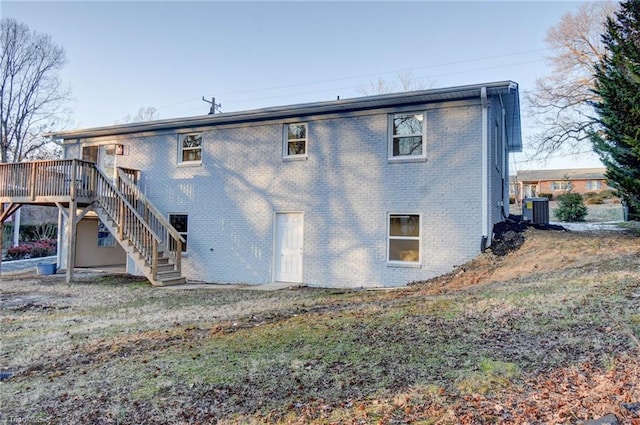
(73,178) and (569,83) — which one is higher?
(569,83)

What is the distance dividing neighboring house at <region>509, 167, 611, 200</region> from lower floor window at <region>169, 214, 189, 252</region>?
33120 mm

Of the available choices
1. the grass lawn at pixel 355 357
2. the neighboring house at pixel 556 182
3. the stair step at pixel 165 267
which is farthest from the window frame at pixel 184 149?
the neighboring house at pixel 556 182

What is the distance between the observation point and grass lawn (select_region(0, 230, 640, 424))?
3.28 meters

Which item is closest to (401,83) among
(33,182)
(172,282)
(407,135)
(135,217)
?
(407,135)

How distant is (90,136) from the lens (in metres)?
15.3

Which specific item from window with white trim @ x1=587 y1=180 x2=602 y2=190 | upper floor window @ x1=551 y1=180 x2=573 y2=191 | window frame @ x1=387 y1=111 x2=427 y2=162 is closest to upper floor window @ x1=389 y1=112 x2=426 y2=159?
window frame @ x1=387 y1=111 x2=427 y2=162

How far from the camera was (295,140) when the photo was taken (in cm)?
1245

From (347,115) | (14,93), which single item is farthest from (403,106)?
(14,93)

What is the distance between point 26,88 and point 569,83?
3516cm

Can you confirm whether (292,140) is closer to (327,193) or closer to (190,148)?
(327,193)

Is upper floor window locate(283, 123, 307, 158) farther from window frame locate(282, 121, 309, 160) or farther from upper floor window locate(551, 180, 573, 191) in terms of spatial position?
upper floor window locate(551, 180, 573, 191)

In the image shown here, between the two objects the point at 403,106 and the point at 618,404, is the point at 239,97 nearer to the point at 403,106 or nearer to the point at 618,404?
the point at 403,106

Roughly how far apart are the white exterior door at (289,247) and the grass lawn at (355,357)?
3702mm

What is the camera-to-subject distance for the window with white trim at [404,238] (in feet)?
35.4
